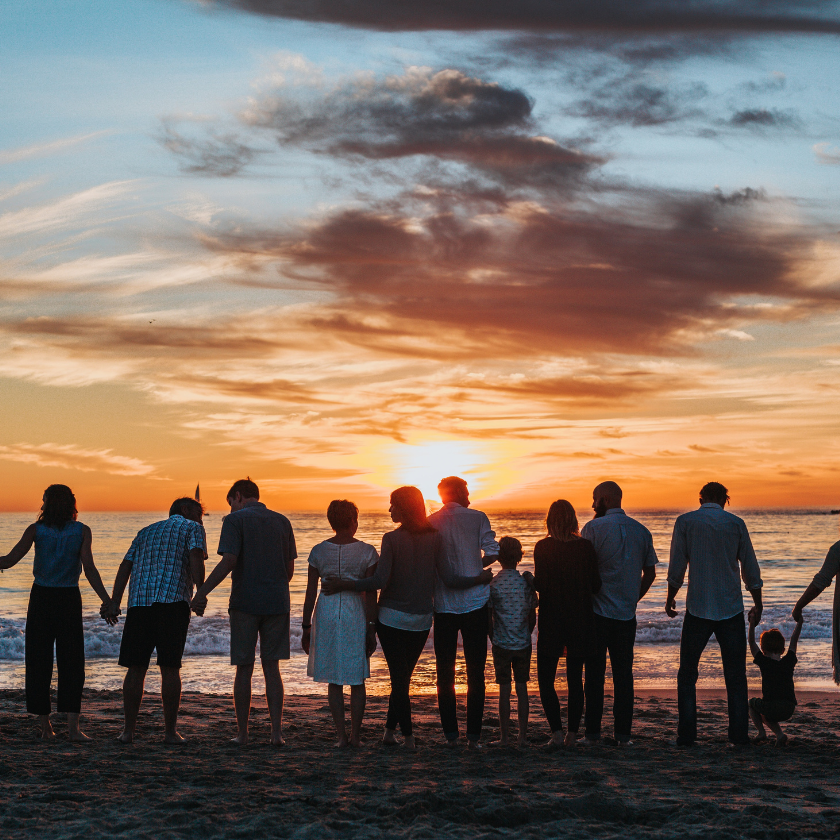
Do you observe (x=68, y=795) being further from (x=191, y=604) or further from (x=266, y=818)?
(x=191, y=604)

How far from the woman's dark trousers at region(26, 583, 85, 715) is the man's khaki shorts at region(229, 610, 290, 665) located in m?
1.20

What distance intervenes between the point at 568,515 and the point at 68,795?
3574 millimetres

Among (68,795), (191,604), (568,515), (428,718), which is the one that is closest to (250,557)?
(191,604)

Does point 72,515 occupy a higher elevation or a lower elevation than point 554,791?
higher

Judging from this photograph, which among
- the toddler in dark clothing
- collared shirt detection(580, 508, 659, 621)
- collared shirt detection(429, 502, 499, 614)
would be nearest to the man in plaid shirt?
collared shirt detection(429, 502, 499, 614)

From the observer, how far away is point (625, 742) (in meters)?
6.01

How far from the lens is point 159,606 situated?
5.87m

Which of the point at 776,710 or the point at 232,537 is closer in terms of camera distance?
the point at 232,537

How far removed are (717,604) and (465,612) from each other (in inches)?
73.6

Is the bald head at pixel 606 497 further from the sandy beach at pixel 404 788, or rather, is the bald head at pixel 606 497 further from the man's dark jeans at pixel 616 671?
the sandy beach at pixel 404 788

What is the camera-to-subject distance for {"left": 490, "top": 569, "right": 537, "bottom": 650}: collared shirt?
A: 599 centimetres

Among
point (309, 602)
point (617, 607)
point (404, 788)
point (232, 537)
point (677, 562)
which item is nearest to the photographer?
point (404, 788)

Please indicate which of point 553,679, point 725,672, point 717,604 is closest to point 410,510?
point 553,679

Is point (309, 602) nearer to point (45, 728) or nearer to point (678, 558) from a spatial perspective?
point (45, 728)
